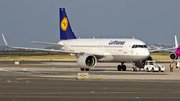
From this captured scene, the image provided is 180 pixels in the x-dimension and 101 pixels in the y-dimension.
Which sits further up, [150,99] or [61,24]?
[61,24]

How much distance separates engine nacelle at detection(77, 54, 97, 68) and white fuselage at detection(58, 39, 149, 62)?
180cm

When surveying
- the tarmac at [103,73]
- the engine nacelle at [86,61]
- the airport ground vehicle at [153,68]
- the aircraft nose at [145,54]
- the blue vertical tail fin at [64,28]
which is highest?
the blue vertical tail fin at [64,28]

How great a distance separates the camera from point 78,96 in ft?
58.6

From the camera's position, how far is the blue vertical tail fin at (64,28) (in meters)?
54.6

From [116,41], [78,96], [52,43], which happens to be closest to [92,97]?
[78,96]

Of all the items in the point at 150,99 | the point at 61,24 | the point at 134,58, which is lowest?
the point at 150,99

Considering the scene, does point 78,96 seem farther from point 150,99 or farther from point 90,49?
point 90,49

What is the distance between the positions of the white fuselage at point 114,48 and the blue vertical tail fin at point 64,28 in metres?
3.32

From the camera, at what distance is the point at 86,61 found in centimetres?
4506

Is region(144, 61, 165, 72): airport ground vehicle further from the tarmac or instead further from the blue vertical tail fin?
the blue vertical tail fin

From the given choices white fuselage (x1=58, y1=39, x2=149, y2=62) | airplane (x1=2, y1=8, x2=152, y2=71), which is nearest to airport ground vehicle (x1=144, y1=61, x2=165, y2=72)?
Answer: airplane (x1=2, y1=8, x2=152, y2=71)

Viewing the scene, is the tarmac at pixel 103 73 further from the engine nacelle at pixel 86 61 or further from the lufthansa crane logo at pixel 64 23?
the lufthansa crane logo at pixel 64 23

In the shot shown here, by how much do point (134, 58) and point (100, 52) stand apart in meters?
5.73

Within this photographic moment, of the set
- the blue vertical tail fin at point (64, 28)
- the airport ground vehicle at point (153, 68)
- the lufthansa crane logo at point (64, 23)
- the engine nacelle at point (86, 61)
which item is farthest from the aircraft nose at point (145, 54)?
the lufthansa crane logo at point (64, 23)
